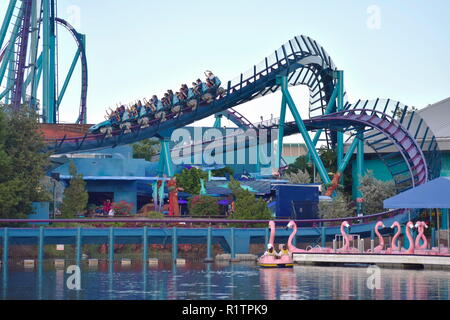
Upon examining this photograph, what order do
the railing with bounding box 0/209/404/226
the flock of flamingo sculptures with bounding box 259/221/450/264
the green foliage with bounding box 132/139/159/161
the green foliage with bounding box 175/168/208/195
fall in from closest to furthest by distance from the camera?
the flock of flamingo sculptures with bounding box 259/221/450/264, the railing with bounding box 0/209/404/226, the green foliage with bounding box 175/168/208/195, the green foliage with bounding box 132/139/159/161

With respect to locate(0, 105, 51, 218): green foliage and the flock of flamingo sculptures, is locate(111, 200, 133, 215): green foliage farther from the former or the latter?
the flock of flamingo sculptures

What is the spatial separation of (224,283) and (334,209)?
2383 centimetres

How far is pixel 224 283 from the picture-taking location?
3272 centimetres

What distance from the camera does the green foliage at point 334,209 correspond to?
55312 millimetres

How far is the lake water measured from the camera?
28.7 m

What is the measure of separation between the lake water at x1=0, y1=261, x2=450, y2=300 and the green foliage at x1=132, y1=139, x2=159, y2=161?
61.2 m

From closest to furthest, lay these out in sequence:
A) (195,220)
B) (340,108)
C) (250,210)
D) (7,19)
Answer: (195,220) < (250,210) < (7,19) < (340,108)

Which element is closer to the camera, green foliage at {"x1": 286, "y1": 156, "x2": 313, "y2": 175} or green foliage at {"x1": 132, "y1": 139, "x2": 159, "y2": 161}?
green foliage at {"x1": 286, "y1": 156, "x2": 313, "y2": 175}

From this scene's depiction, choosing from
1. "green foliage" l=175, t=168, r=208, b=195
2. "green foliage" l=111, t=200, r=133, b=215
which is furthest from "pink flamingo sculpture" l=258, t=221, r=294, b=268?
"green foliage" l=175, t=168, r=208, b=195

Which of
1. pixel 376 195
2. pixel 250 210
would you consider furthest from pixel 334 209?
pixel 250 210

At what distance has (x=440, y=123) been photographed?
225 ft

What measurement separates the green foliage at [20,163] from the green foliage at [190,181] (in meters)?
16.3

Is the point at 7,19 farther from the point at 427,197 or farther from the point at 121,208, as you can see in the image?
the point at 427,197
